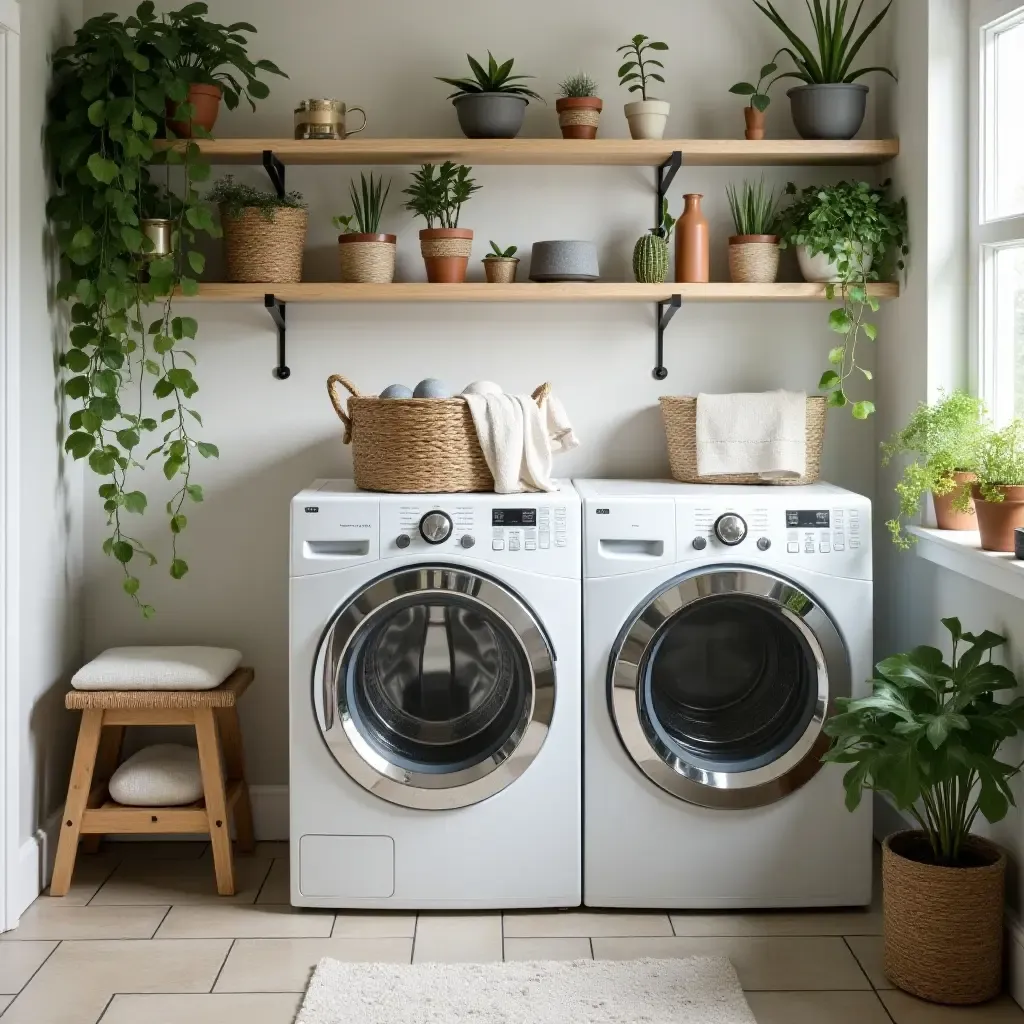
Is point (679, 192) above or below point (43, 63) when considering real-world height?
below

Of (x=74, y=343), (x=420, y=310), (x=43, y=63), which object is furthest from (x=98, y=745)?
(x=43, y=63)

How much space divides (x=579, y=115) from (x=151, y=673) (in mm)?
1644

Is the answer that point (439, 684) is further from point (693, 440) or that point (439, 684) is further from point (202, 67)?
point (202, 67)

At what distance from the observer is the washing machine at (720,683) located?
8.81ft

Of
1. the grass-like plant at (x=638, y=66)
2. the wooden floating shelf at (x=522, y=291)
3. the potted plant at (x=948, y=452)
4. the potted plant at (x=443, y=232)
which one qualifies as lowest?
the potted plant at (x=948, y=452)

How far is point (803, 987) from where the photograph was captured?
2418mm

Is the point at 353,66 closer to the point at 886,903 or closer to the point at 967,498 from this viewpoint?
the point at 967,498

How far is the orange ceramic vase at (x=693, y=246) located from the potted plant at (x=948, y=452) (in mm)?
643

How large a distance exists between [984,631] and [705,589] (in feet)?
1.85

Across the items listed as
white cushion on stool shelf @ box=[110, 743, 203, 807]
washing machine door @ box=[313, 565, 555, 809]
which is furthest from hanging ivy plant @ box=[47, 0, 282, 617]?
washing machine door @ box=[313, 565, 555, 809]

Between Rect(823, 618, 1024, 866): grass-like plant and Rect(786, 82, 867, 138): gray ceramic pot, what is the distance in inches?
49.4

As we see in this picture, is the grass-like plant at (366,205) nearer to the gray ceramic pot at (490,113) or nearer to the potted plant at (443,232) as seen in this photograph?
the potted plant at (443,232)

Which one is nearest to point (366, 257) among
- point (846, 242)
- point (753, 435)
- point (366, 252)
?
point (366, 252)

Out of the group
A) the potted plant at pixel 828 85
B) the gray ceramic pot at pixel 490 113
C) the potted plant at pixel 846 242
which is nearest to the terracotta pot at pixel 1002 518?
the potted plant at pixel 846 242
